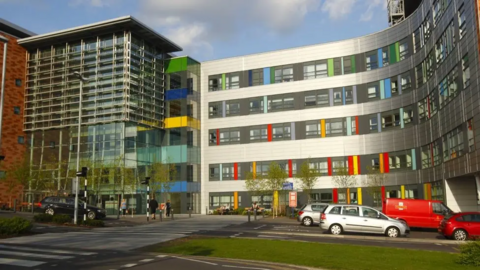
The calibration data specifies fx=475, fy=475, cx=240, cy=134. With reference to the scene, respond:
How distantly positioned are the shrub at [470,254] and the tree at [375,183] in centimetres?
3226

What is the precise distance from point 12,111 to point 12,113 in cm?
24

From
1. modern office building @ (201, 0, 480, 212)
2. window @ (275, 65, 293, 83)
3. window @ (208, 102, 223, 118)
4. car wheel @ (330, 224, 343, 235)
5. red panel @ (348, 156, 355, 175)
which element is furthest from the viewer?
window @ (208, 102, 223, 118)

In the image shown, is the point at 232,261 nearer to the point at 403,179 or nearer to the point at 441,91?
the point at 441,91

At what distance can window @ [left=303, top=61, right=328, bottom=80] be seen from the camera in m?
52.0

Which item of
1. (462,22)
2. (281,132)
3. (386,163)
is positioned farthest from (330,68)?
(462,22)

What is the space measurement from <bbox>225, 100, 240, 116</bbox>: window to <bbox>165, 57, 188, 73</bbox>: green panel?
6662mm

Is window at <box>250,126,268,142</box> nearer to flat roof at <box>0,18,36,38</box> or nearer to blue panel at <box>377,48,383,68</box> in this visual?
blue panel at <box>377,48,383,68</box>

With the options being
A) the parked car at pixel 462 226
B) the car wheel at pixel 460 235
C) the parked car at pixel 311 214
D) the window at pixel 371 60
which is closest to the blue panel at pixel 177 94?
the window at pixel 371 60

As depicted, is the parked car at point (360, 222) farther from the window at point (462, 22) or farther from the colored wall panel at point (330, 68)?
the colored wall panel at point (330, 68)

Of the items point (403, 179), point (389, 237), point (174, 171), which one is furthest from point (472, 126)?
point (174, 171)

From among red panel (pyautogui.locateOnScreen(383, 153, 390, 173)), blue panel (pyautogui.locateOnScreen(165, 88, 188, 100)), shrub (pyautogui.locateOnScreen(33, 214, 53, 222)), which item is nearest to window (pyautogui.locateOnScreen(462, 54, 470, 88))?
red panel (pyautogui.locateOnScreen(383, 153, 390, 173))

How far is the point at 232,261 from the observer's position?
49.4 ft

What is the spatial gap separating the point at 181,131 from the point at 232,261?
133 feet

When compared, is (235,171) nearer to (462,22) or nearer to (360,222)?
(360,222)
